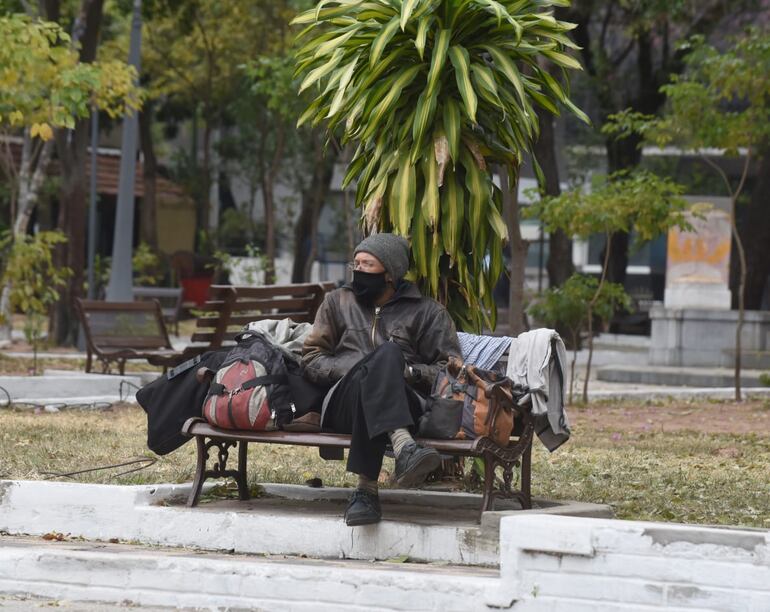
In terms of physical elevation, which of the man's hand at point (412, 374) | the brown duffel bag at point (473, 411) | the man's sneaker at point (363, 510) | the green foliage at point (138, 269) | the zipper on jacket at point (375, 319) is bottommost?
the man's sneaker at point (363, 510)

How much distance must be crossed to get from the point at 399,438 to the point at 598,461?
3.84 m

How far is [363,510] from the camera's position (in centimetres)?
687

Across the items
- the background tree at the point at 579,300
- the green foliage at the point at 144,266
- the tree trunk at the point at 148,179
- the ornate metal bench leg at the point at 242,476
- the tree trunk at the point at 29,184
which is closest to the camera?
the ornate metal bench leg at the point at 242,476

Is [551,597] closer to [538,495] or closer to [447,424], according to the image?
[447,424]

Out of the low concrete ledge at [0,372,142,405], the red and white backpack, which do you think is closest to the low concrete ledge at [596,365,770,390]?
the low concrete ledge at [0,372,142,405]

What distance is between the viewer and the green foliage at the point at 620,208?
1584cm

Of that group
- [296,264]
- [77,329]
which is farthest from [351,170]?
[296,264]

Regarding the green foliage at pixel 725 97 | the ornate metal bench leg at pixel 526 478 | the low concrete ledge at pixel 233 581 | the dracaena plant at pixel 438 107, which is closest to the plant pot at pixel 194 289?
the green foliage at pixel 725 97

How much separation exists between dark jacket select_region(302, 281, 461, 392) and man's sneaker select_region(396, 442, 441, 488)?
0.68m

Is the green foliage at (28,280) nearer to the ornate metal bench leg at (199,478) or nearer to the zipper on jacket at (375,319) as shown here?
the ornate metal bench leg at (199,478)

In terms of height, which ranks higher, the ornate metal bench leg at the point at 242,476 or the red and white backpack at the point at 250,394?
the red and white backpack at the point at 250,394

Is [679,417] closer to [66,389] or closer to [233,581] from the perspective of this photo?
[66,389]

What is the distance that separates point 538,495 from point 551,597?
94.2 inches

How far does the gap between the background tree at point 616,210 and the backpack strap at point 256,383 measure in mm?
8619
